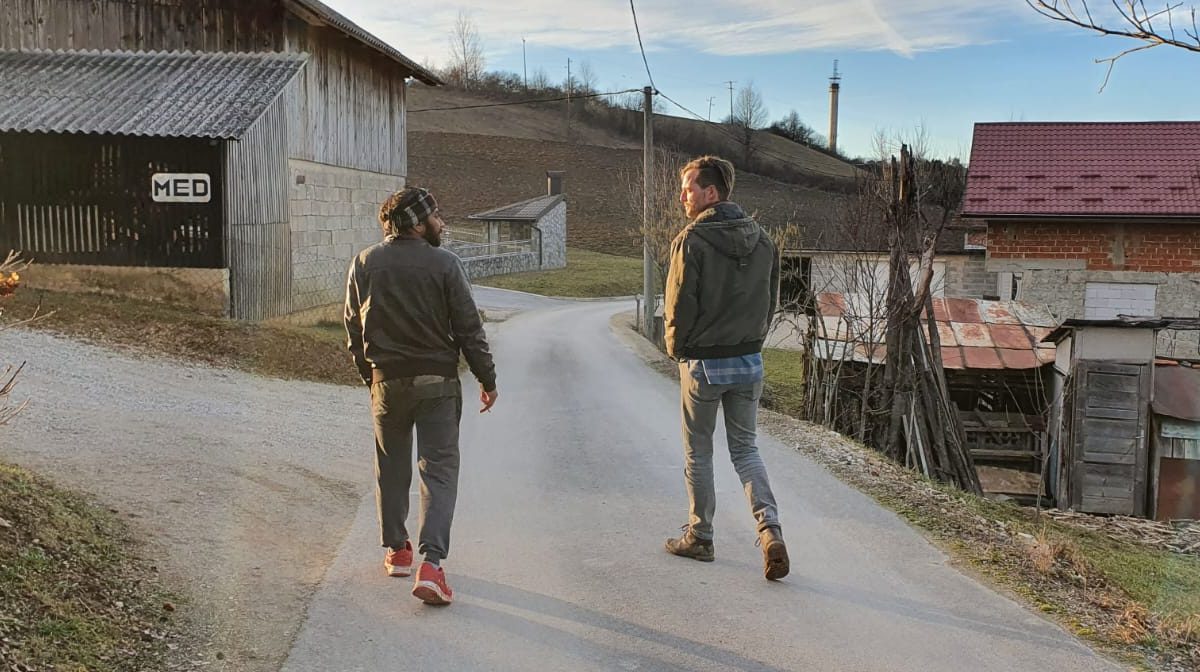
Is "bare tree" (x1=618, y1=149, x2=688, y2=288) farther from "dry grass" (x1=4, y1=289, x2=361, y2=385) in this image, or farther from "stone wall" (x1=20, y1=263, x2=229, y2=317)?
"stone wall" (x1=20, y1=263, x2=229, y2=317)

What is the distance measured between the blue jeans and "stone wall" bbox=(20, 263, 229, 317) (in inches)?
442

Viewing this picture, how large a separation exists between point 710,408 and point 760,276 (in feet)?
2.23

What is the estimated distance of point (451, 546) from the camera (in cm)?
516

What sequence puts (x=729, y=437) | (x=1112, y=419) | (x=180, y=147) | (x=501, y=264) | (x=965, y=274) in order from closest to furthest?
(x=729, y=437) < (x=1112, y=419) < (x=180, y=147) < (x=965, y=274) < (x=501, y=264)

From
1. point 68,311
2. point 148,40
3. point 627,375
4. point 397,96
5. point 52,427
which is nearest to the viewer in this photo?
point 52,427

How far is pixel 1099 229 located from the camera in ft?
56.0

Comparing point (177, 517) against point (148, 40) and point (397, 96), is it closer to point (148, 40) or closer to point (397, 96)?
point (148, 40)

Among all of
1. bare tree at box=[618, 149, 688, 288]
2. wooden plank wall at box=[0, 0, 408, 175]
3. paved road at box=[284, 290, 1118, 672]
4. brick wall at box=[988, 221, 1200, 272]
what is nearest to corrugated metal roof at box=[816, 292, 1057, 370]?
brick wall at box=[988, 221, 1200, 272]

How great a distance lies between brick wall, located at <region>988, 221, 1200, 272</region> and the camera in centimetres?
1688

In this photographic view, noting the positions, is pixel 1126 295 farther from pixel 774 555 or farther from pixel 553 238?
pixel 553 238

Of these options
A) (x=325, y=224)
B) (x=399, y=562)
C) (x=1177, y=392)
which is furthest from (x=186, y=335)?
(x=1177, y=392)

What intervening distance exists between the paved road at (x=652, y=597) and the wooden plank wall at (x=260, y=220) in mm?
8702

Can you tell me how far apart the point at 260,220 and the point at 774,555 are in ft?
40.7

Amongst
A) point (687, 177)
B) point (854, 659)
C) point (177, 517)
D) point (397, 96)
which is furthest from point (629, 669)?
point (397, 96)
